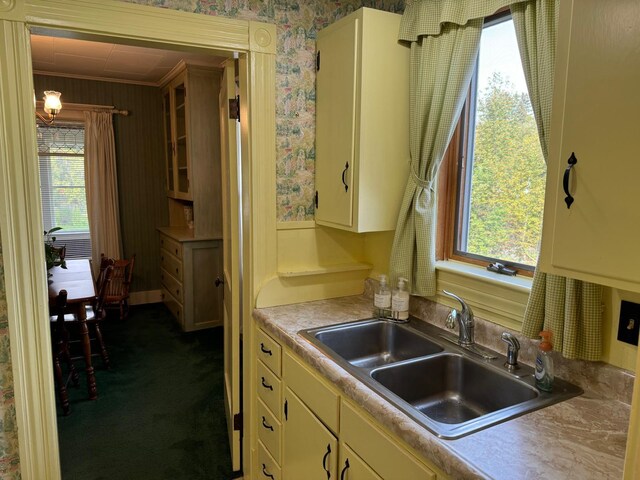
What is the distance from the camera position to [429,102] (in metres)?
1.87

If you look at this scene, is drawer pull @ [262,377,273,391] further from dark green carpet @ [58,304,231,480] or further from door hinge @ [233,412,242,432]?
dark green carpet @ [58,304,231,480]

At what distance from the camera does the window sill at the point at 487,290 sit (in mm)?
1597

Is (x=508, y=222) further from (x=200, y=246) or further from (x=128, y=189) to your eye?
(x=128, y=189)

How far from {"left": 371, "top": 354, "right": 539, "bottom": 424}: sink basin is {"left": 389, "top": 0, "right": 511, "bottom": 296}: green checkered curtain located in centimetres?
36

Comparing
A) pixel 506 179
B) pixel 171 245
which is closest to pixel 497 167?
pixel 506 179

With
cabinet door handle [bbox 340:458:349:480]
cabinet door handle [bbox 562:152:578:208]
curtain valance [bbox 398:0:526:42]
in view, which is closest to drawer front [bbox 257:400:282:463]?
cabinet door handle [bbox 340:458:349:480]

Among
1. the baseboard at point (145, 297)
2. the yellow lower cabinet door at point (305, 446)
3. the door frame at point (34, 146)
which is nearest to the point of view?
the yellow lower cabinet door at point (305, 446)

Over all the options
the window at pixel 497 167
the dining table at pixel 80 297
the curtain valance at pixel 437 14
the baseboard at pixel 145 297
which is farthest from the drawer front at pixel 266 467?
the baseboard at pixel 145 297

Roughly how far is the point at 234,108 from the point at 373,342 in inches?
51.0

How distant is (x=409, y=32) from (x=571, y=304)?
1.23m

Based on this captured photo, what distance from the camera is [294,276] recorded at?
2.20m

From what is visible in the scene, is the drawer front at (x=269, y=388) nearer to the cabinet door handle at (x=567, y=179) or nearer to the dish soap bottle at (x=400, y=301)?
the dish soap bottle at (x=400, y=301)

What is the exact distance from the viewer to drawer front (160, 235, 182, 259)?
14.6 feet

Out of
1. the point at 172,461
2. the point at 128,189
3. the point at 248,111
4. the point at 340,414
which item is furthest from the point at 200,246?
the point at 340,414
